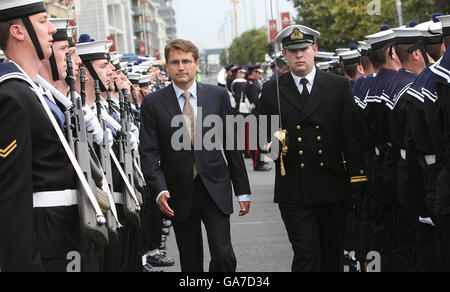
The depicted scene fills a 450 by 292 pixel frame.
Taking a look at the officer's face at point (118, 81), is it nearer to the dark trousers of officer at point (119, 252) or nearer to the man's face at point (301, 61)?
the man's face at point (301, 61)

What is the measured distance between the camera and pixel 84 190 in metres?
4.30

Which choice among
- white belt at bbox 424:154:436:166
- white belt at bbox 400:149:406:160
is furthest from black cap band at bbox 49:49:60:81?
white belt at bbox 400:149:406:160

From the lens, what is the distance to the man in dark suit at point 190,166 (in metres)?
6.21

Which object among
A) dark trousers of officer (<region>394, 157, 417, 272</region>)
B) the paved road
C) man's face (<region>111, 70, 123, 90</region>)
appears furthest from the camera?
the paved road

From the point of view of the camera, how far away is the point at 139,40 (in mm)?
122375

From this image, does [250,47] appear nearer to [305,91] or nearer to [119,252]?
[305,91]

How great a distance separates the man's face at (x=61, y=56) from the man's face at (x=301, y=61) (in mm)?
1937

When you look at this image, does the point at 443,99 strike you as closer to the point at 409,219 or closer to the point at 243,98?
the point at 409,219

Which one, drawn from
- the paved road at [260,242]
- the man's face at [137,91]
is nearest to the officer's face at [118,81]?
the paved road at [260,242]

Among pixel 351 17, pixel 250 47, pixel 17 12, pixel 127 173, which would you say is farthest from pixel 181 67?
pixel 250 47

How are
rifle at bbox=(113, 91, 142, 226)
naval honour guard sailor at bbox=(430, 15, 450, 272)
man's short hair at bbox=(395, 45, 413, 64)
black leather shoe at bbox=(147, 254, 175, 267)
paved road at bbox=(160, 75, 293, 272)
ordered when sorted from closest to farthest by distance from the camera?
naval honour guard sailor at bbox=(430, 15, 450, 272)
rifle at bbox=(113, 91, 142, 226)
man's short hair at bbox=(395, 45, 413, 64)
paved road at bbox=(160, 75, 293, 272)
black leather shoe at bbox=(147, 254, 175, 267)

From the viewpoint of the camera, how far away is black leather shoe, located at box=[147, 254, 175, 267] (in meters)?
9.10

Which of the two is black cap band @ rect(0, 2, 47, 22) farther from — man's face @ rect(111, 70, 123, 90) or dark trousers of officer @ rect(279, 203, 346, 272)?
man's face @ rect(111, 70, 123, 90)
